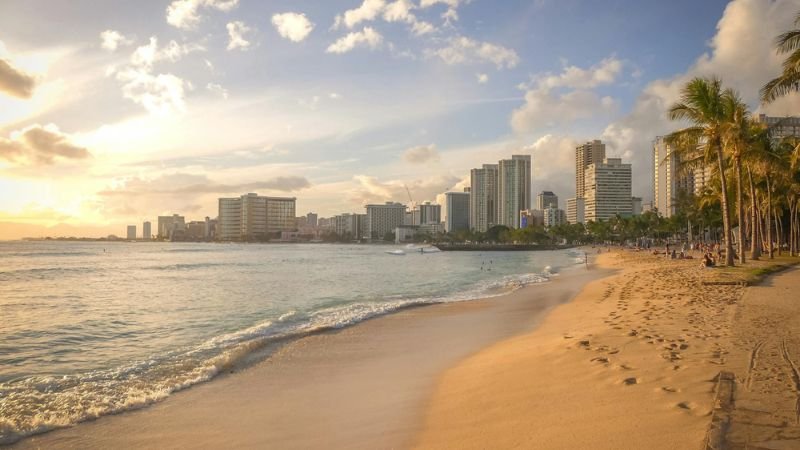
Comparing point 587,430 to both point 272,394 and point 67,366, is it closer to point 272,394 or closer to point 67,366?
point 272,394

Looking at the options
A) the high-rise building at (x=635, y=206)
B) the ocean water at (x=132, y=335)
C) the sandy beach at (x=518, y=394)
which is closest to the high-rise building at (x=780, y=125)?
the ocean water at (x=132, y=335)

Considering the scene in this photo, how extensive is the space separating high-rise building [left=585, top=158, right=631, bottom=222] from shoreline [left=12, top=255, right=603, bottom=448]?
18943 centimetres

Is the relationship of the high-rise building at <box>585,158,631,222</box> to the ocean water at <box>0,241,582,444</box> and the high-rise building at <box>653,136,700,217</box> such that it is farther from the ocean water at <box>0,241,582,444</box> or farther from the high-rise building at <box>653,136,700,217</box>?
the ocean water at <box>0,241,582,444</box>

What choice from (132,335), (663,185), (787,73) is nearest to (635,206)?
(663,185)

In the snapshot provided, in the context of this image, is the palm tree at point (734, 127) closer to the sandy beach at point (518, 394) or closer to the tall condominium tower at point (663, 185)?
the sandy beach at point (518, 394)

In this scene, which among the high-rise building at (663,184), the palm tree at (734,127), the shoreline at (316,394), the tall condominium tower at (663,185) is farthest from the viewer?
the tall condominium tower at (663,185)

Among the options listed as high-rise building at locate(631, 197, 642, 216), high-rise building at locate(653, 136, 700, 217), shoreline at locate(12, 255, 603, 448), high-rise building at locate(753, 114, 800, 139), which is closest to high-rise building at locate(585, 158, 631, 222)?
high-rise building at locate(631, 197, 642, 216)

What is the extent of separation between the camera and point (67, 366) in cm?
962

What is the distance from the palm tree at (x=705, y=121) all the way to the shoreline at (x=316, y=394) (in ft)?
52.6

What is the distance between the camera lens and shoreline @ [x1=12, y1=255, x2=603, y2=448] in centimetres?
565

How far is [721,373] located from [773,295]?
9982 millimetres

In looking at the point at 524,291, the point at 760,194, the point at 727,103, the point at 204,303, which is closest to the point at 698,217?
the point at 760,194

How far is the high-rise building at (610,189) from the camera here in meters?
186

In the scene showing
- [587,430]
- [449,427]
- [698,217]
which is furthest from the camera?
[698,217]
